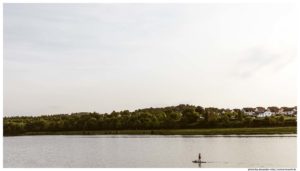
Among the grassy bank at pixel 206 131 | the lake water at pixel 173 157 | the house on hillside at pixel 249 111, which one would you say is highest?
the house on hillside at pixel 249 111

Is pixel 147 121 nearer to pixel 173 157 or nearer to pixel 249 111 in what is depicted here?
pixel 249 111

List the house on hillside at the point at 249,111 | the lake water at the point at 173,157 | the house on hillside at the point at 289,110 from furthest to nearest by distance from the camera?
the house on hillside at the point at 249,111, the house on hillside at the point at 289,110, the lake water at the point at 173,157

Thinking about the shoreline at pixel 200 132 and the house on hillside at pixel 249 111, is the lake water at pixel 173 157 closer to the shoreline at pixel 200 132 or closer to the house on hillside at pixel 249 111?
the shoreline at pixel 200 132

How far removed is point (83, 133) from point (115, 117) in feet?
27.9

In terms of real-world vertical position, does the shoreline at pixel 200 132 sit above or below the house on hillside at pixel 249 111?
below

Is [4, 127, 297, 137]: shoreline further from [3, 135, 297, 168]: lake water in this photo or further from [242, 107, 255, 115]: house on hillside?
[3, 135, 297, 168]: lake water

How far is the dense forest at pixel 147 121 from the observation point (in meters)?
92.8

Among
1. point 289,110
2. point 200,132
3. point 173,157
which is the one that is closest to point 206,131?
point 200,132

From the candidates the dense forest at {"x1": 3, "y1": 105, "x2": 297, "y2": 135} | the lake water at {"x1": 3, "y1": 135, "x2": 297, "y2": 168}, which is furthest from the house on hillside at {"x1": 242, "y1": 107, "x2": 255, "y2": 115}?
the lake water at {"x1": 3, "y1": 135, "x2": 297, "y2": 168}

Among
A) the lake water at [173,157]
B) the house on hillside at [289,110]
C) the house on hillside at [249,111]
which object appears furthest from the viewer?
the house on hillside at [249,111]

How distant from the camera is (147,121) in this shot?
105 m

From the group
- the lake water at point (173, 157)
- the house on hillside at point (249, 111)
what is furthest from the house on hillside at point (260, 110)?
the lake water at point (173, 157)

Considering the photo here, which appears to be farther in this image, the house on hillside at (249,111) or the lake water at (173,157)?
the house on hillside at (249,111)

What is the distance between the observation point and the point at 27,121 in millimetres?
120000
